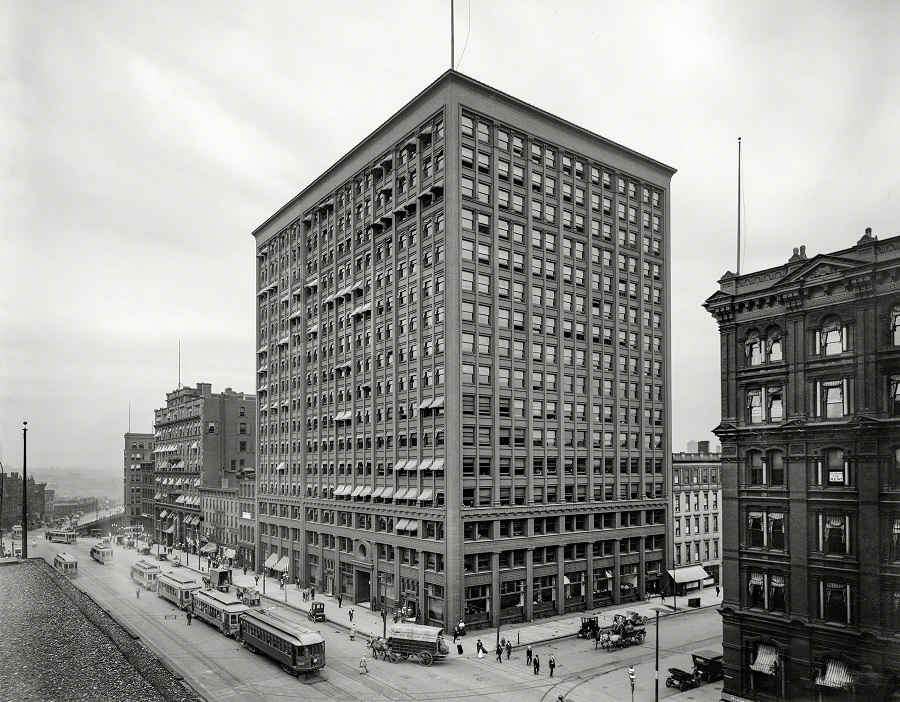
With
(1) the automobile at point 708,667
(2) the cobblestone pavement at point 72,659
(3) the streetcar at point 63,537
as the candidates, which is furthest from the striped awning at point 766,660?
(3) the streetcar at point 63,537

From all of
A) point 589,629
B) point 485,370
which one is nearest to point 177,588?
point 485,370

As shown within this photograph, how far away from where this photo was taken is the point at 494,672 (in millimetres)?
45906

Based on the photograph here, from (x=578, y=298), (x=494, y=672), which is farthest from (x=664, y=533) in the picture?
(x=494, y=672)

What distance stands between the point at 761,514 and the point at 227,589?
200 feet

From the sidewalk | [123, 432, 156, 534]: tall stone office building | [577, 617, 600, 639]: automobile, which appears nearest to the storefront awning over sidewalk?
the sidewalk

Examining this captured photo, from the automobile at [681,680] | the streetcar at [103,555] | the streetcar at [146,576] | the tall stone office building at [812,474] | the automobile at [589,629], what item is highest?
the tall stone office building at [812,474]

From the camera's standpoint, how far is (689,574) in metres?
73.2

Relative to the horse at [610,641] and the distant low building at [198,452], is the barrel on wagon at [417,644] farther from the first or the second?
the distant low building at [198,452]

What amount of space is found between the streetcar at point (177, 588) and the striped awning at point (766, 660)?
5208 centimetres

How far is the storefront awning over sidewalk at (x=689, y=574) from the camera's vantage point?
235 feet

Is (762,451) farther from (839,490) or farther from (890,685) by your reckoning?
(890,685)

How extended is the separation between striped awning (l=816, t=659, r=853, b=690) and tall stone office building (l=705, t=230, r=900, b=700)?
2.6 inches

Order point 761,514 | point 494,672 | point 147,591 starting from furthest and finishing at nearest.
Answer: point 147,591, point 494,672, point 761,514

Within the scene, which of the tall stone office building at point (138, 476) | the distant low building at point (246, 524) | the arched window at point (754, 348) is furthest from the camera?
the tall stone office building at point (138, 476)
